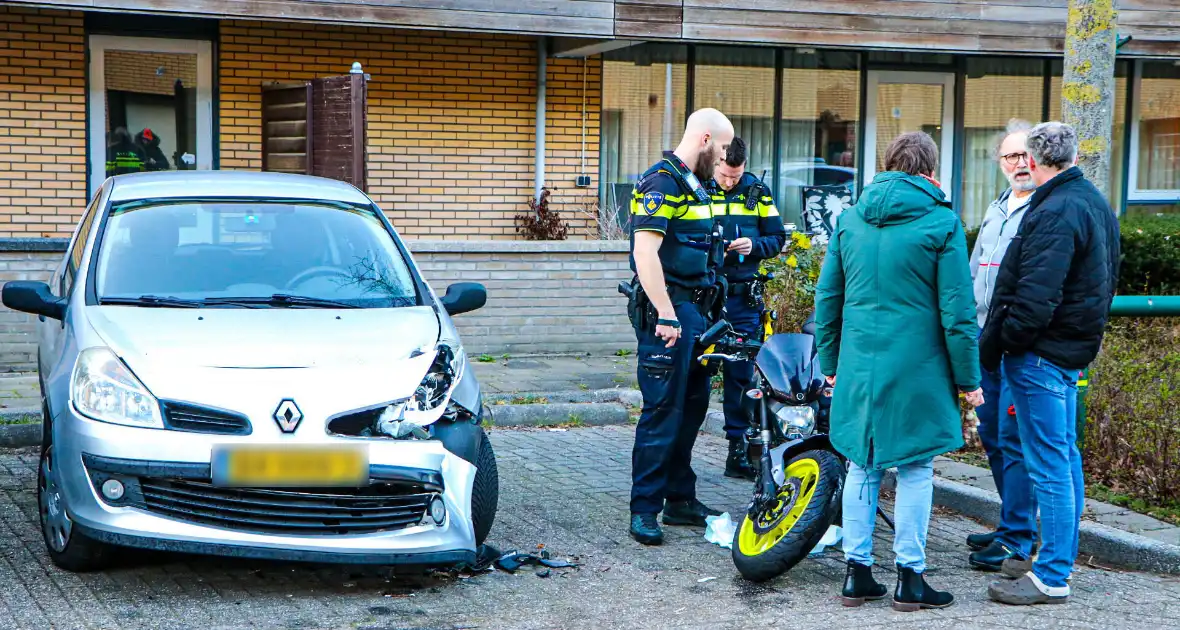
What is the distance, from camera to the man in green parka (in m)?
4.77

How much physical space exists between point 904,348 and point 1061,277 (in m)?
0.65

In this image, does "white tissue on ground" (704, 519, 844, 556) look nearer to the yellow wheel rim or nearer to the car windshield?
the yellow wheel rim

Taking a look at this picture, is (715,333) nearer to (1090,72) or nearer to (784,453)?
(784,453)

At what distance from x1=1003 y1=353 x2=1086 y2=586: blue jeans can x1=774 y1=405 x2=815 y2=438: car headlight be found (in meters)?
0.85

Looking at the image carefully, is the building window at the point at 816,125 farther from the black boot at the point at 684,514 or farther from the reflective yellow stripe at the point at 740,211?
the black boot at the point at 684,514

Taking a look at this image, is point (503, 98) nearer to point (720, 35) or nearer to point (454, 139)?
point (454, 139)

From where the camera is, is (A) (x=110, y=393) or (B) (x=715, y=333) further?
(B) (x=715, y=333)

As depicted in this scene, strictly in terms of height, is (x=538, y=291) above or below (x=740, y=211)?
below

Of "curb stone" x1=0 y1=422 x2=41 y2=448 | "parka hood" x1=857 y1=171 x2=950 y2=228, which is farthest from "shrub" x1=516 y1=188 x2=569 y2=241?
"parka hood" x1=857 y1=171 x2=950 y2=228

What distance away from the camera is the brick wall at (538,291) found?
11086mm

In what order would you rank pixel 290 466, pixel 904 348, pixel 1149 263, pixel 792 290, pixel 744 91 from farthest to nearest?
pixel 744 91 → pixel 1149 263 → pixel 792 290 → pixel 904 348 → pixel 290 466

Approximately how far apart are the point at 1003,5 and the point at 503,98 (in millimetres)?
4868

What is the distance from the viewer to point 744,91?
44.8 feet

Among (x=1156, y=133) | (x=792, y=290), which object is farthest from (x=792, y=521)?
(x=1156, y=133)
